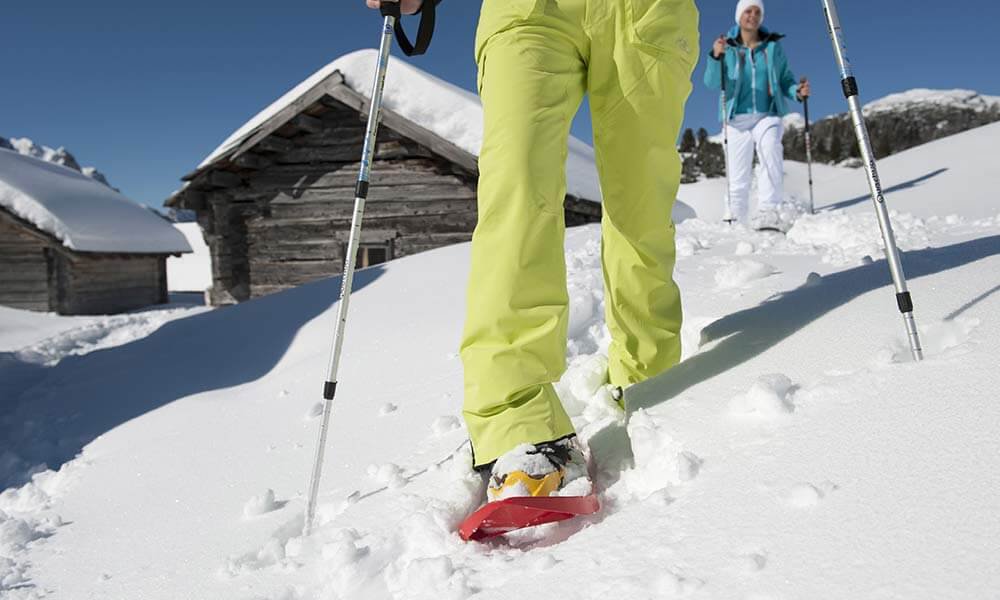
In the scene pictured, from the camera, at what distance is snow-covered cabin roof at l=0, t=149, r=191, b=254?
13438 mm

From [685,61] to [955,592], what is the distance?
5.03ft

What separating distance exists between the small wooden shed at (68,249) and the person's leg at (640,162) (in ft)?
48.8

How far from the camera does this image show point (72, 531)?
2252 mm

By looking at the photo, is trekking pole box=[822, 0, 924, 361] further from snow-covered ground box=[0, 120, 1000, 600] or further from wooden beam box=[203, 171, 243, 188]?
wooden beam box=[203, 171, 243, 188]

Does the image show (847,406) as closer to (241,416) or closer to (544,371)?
(544,371)

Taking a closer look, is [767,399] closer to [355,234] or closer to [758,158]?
[355,234]

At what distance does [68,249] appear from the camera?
13297 mm

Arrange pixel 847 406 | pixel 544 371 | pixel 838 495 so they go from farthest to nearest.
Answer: pixel 544 371 < pixel 847 406 < pixel 838 495

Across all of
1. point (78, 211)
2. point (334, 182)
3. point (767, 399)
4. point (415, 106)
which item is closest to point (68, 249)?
point (78, 211)

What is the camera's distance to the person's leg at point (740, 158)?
276 inches

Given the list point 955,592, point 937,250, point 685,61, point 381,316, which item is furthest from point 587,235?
point 955,592

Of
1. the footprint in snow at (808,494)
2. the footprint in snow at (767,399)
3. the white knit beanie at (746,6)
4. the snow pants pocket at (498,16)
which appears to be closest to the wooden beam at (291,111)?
Answer: the white knit beanie at (746,6)

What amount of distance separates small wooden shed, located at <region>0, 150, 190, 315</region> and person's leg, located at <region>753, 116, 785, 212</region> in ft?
45.4

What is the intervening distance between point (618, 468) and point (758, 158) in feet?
21.2
